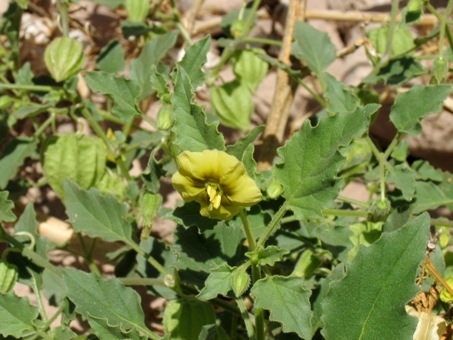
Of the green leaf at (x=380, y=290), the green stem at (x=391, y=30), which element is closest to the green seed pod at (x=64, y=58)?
the green stem at (x=391, y=30)

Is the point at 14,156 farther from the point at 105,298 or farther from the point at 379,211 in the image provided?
the point at 379,211

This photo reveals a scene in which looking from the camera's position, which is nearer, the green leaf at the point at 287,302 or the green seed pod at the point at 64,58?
the green leaf at the point at 287,302

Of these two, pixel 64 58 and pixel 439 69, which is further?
pixel 64 58

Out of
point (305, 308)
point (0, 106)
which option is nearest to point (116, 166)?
point (0, 106)

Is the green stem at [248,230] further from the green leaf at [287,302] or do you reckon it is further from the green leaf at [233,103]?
the green leaf at [233,103]

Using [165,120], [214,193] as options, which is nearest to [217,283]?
[214,193]

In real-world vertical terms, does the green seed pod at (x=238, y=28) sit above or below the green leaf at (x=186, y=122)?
below
